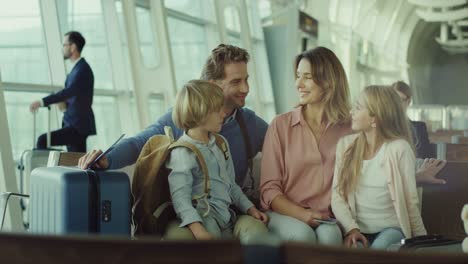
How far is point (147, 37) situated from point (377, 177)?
7129 mm

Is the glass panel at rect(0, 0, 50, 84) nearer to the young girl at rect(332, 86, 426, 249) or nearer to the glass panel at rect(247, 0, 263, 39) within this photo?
the young girl at rect(332, 86, 426, 249)

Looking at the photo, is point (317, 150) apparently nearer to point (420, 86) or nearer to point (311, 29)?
point (311, 29)

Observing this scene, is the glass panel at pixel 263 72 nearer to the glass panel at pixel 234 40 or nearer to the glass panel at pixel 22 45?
the glass panel at pixel 234 40

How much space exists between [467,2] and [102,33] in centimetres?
1280

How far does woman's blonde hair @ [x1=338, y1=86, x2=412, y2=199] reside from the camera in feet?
9.84

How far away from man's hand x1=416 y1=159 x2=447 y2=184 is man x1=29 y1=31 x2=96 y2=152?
12.6 feet

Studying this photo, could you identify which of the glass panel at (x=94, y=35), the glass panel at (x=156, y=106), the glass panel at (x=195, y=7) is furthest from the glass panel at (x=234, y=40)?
the glass panel at (x=94, y=35)

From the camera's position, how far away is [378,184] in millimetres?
2988

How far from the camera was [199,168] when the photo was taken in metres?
2.93

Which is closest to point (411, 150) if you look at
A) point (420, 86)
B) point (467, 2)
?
point (467, 2)

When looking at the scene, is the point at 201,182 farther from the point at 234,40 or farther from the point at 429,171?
the point at 234,40

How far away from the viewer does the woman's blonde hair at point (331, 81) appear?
315 cm

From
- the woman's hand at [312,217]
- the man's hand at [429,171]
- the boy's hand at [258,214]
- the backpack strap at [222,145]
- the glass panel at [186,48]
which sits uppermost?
the glass panel at [186,48]

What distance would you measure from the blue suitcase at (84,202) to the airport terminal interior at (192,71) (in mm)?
23
